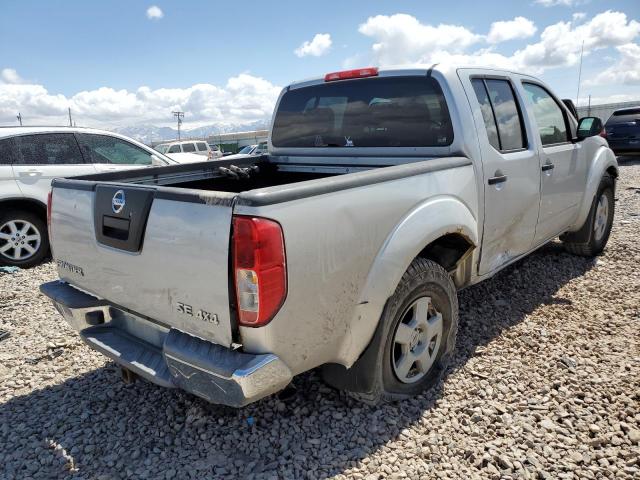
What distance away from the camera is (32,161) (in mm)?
5918

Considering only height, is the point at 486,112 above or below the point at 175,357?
above

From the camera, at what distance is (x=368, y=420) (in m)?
2.60

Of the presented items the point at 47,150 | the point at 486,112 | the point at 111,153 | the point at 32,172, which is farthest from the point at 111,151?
the point at 486,112

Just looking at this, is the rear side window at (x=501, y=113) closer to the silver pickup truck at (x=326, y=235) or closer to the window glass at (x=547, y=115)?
the silver pickup truck at (x=326, y=235)

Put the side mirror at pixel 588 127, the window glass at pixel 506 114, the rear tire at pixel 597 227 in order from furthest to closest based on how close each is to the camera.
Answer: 1. the rear tire at pixel 597 227
2. the side mirror at pixel 588 127
3. the window glass at pixel 506 114

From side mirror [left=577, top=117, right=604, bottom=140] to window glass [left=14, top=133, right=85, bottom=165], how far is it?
587 centimetres

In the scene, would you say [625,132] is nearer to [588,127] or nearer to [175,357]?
[588,127]

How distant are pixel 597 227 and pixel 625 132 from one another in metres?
11.0

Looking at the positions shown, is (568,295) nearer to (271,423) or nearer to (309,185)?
(271,423)

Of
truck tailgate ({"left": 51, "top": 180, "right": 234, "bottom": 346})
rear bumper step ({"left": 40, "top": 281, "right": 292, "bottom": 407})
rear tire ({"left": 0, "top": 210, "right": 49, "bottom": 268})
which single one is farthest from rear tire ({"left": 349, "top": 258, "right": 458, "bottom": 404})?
rear tire ({"left": 0, "top": 210, "right": 49, "bottom": 268})

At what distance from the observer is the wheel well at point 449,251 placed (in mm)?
2980

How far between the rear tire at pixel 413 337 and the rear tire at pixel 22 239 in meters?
5.16

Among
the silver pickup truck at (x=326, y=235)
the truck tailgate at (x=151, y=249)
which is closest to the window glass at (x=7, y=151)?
the silver pickup truck at (x=326, y=235)

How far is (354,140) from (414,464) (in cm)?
220
